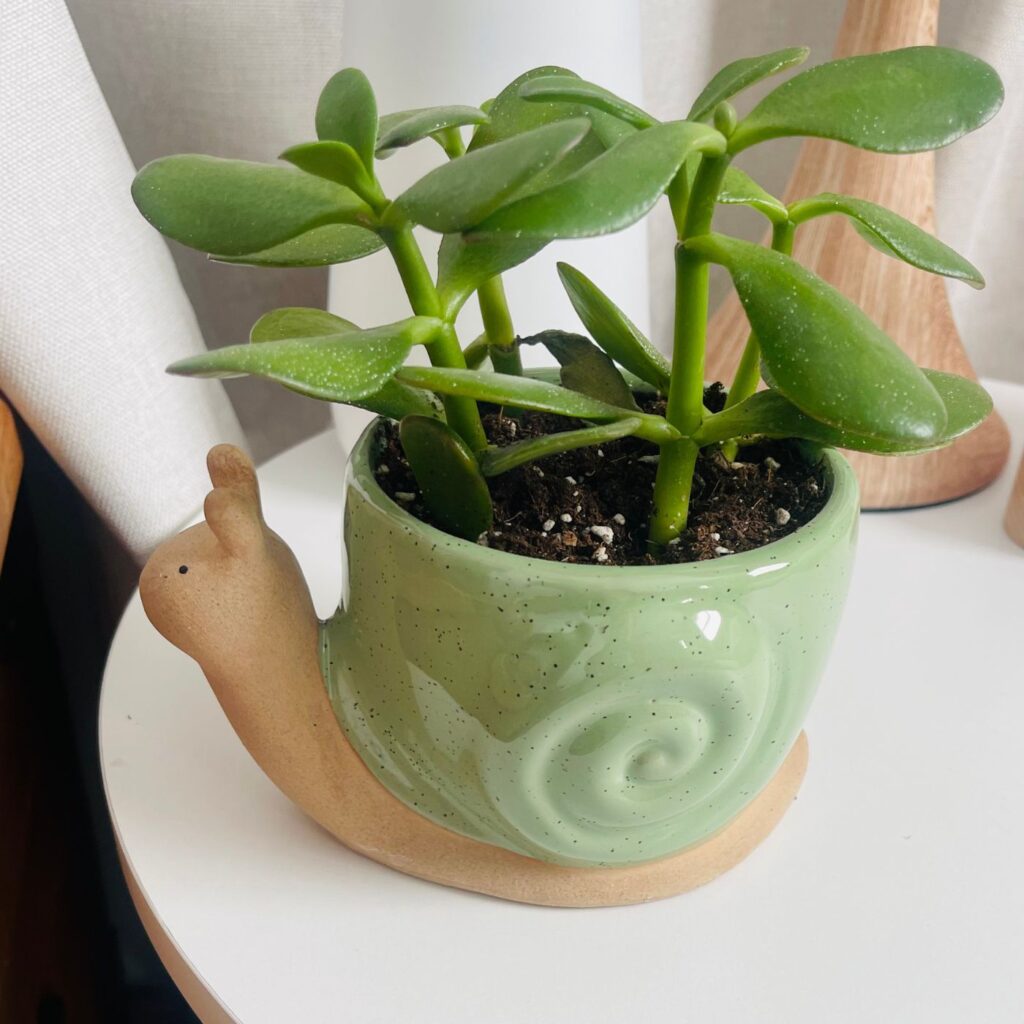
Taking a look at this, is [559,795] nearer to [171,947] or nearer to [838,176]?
[171,947]

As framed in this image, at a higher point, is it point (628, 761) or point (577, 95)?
point (577, 95)

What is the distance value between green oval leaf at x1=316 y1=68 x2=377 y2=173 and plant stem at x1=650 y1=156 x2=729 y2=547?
94mm

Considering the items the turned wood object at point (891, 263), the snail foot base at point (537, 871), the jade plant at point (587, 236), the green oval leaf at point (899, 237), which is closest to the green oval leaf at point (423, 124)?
the jade plant at point (587, 236)

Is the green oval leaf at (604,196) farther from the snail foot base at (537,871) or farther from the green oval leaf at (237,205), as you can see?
the snail foot base at (537,871)

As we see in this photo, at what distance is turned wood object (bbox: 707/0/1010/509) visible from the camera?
0.62m

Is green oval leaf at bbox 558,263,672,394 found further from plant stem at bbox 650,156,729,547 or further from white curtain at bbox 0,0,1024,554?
white curtain at bbox 0,0,1024,554

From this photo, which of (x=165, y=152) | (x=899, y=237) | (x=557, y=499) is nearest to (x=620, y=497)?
(x=557, y=499)

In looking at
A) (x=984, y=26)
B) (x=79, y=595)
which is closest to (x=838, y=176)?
(x=984, y=26)

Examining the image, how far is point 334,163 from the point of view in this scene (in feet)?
0.99

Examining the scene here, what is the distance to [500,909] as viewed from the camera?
40 centimetres

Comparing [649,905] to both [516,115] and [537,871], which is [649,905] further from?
[516,115]

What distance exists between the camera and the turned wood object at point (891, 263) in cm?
62

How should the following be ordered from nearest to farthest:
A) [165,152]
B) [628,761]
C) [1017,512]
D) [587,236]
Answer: [587,236], [628,761], [1017,512], [165,152]

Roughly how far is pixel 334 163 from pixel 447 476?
3.9 inches
